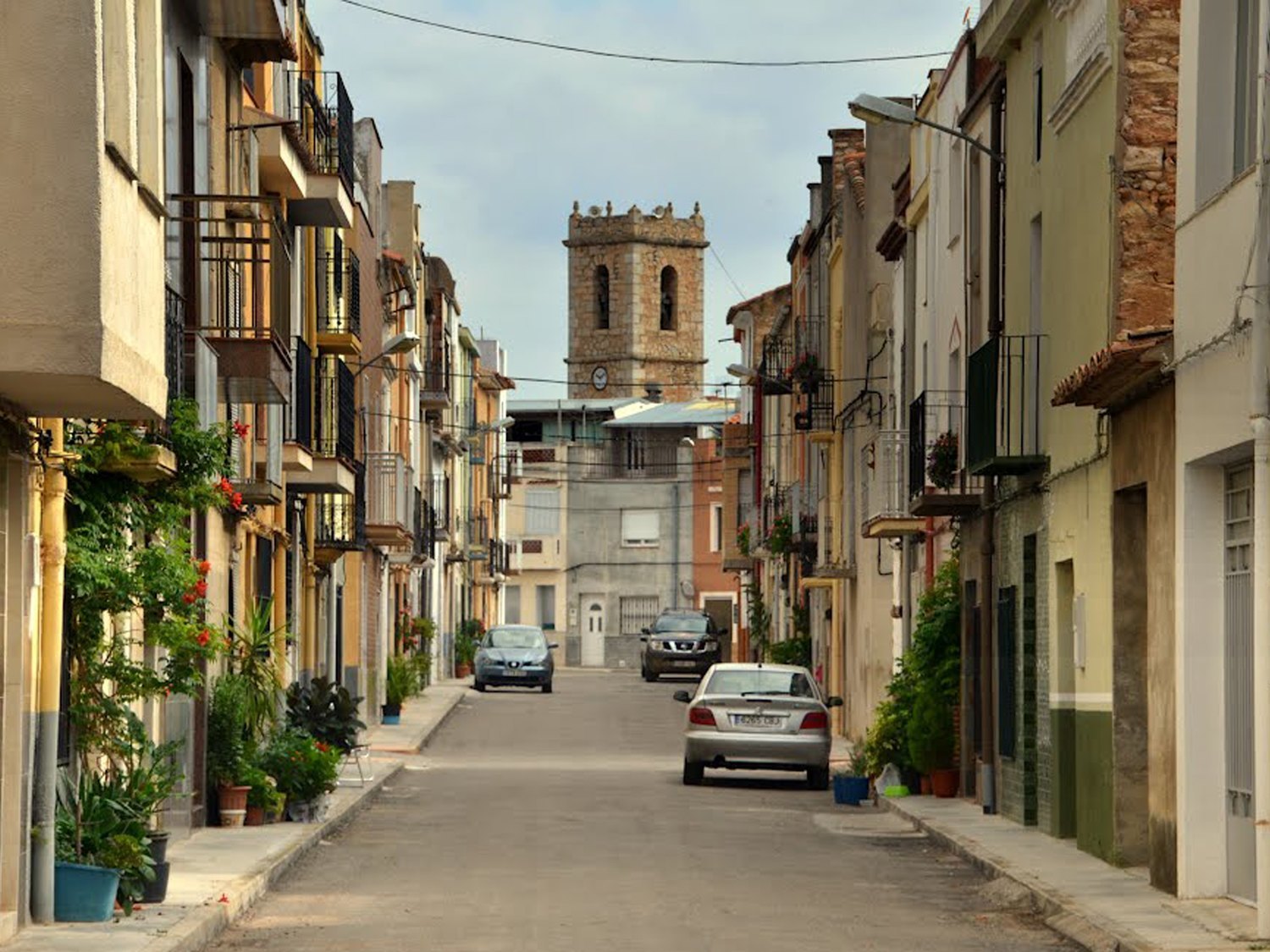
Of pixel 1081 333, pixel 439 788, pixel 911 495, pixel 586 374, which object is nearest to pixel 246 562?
pixel 439 788

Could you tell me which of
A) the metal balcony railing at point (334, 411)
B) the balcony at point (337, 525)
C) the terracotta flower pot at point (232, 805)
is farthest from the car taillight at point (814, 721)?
the terracotta flower pot at point (232, 805)

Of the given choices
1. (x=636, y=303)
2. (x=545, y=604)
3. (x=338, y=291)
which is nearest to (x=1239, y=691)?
(x=338, y=291)

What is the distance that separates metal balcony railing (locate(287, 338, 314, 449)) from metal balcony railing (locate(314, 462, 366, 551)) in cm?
540

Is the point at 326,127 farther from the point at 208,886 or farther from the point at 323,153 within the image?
the point at 208,886

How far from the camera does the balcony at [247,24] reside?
20562 mm

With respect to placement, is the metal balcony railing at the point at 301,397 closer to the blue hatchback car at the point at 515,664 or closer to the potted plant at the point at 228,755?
the potted plant at the point at 228,755

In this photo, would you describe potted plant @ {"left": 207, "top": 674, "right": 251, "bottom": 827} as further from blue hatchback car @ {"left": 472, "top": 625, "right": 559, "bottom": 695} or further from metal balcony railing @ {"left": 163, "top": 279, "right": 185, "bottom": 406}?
blue hatchback car @ {"left": 472, "top": 625, "right": 559, "bottom": 695}

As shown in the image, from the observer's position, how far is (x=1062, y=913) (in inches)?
641

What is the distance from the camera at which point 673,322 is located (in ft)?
447

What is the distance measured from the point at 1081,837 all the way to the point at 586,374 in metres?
115

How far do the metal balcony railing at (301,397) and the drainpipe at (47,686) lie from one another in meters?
11.3

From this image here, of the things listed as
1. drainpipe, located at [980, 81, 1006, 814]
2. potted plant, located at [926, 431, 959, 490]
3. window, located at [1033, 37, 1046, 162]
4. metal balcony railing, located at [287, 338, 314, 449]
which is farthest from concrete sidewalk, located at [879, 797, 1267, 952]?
metal balcony railing, located at [287, 338, 314, 449]

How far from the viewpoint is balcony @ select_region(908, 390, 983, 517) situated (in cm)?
2681

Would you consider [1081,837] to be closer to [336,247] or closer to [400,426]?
[336,247]
